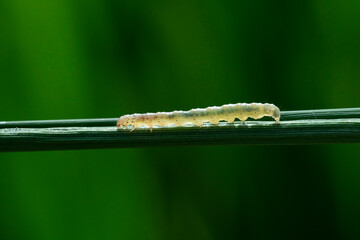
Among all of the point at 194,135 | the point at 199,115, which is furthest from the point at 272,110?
the point at 194,135

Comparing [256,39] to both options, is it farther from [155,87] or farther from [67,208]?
[67,208]

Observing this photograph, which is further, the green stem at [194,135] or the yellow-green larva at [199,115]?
the yellow-green larva at [199,115]

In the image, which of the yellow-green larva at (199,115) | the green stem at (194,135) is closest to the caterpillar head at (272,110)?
the yellow-green larva at (199,115)

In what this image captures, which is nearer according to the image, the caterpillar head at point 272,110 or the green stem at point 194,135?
the green stem at point 194,135

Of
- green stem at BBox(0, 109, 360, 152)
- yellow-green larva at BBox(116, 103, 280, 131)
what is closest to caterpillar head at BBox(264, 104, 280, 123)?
yellow-green larva at BBox(116, 103, 280, 131)

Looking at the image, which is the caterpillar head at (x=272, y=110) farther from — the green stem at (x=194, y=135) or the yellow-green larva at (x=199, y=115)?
the green stem at (x=194, y=135)

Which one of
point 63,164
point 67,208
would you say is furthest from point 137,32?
point 67,208

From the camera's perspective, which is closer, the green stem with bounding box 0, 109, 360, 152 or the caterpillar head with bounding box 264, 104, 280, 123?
the green stem with bounding box 0, 109, 360, 152

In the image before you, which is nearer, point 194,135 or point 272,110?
point 194,135

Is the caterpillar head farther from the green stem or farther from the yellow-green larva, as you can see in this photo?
the green stem

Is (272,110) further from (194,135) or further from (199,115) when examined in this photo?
(194,135)

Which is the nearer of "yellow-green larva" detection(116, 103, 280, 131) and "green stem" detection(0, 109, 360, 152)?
"green stem" detection(0, 109, 360, 152)
